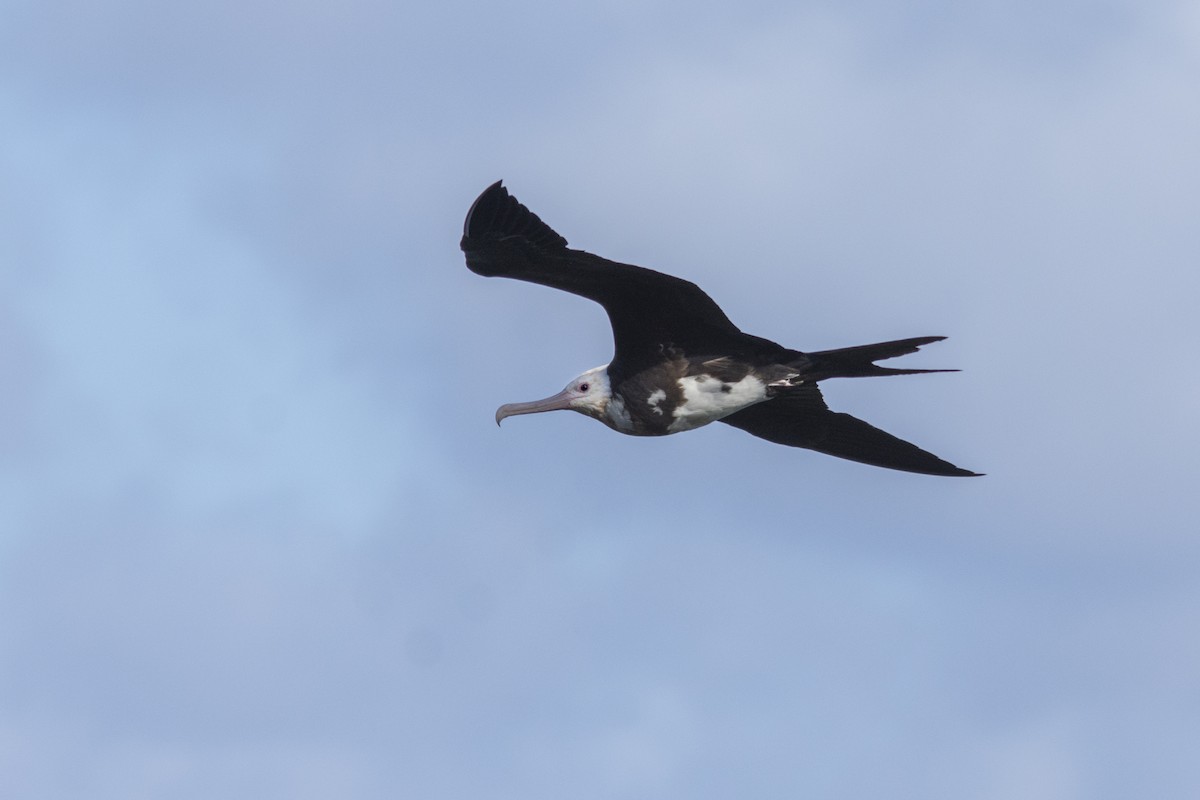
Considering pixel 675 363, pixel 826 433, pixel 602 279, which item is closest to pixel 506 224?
pixel 602 279

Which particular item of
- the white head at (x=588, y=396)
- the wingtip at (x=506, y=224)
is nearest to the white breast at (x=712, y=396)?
the white head at (x=588, y=396)

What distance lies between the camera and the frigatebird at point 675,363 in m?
10.4

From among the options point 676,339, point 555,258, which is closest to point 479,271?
point 555,258

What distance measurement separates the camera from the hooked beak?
11492 millimetres

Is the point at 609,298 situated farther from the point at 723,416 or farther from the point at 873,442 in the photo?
the point at 873,442

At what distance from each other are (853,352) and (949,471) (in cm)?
144

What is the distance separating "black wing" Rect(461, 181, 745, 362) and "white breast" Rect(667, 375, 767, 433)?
0.20 meters

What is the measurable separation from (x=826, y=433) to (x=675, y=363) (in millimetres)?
1281

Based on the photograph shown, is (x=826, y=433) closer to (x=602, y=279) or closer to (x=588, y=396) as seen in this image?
(x=588, y=396)

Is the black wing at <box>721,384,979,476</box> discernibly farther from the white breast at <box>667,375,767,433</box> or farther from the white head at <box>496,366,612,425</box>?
the white head at <box>496,366,612,425</box>

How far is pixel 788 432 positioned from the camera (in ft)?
39.3

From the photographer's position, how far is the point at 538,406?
11.7 meters

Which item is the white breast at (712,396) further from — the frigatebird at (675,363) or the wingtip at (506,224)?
the wingtip at (506,224)

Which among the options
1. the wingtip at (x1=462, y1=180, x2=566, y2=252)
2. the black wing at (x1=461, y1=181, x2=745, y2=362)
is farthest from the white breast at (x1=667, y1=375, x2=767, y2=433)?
the wingtip at (x1=462, y1=180, x2=566, y2=252)
